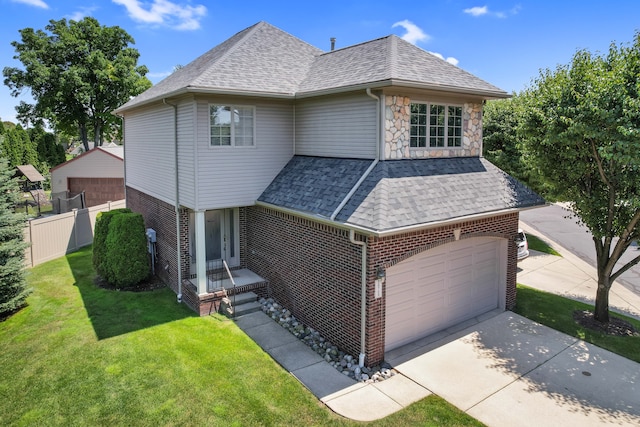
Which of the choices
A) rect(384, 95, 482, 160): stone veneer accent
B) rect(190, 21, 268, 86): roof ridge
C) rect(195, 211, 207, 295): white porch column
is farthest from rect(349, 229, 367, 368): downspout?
rect(190, 21, 268, 86): roof ridge

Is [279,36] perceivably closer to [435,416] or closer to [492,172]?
[492,172]

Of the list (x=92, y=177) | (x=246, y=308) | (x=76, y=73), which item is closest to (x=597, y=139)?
(x=246, y=308)

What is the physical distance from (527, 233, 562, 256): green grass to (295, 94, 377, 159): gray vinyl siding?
13.0 meters

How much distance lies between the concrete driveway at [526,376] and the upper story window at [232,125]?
6531 millimetres

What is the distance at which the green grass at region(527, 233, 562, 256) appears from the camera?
767 inches

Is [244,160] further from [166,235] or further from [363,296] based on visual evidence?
[363,296]

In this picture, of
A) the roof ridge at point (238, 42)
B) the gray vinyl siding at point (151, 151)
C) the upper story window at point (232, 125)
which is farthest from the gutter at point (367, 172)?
the gray vinyl siding at point (151, 151)

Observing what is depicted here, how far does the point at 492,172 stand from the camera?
38.6 ft

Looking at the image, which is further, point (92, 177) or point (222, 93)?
point (92, 177)

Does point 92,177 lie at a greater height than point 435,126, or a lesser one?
lesser

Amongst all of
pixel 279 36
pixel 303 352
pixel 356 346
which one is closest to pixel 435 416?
pixel 356 346

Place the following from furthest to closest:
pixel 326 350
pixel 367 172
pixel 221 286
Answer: pixel 221 286 → pixel 367 172 → pixel 326 350

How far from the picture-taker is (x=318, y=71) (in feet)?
41.5

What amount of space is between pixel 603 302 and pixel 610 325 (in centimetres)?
58
